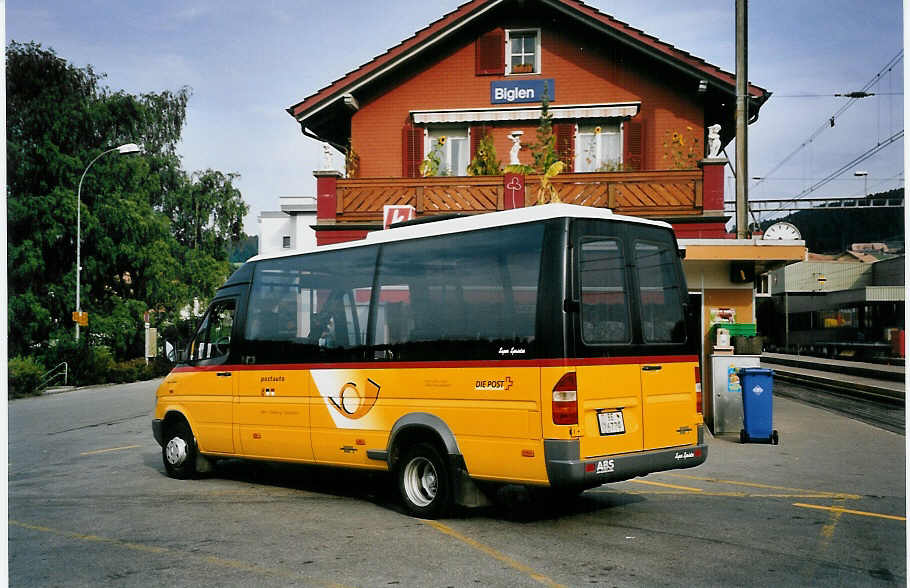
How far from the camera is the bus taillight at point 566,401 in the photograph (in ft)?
24.6

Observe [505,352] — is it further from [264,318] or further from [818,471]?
[818,471]

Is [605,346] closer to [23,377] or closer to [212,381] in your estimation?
[212,381]

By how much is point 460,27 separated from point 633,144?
5670 mm

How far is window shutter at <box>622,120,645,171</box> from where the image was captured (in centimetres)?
2430

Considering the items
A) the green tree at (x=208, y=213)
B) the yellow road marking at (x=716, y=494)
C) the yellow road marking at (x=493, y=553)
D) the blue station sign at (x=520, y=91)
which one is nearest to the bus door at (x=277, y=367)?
the yellow road marking at (x=493, y=553)

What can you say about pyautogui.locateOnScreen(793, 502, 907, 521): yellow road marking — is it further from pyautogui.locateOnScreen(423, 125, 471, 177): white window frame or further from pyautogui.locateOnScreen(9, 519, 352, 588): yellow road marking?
pyautogui.locateOnScreen(423, 125, 471, 177): white window frame

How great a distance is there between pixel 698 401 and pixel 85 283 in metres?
37.7

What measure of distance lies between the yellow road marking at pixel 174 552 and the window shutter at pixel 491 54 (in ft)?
63.6

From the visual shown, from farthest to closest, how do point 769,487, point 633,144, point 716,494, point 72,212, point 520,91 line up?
point 72,212, point 520,91, point 633,144, point 769,487, point 716,494

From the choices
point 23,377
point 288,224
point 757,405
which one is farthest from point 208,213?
point 757,405

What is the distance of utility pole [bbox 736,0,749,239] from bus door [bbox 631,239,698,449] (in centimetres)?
945

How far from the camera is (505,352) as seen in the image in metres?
7.94

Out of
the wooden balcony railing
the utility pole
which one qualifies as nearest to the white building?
the wooden balcony railing

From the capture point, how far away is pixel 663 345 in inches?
334
